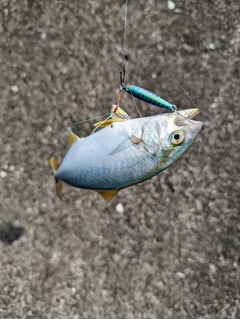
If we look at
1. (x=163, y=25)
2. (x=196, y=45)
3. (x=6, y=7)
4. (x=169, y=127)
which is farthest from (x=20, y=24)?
(x=169, y=127)

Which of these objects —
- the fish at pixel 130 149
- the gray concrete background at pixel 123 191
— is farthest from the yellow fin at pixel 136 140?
the gray concrete background at pixel 123 191

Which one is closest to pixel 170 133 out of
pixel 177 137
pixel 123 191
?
pixel 177 137

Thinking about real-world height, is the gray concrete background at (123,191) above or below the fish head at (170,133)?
below

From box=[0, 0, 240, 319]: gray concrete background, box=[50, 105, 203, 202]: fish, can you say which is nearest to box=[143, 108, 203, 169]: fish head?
box=[50, 105, 203, 202]: fish

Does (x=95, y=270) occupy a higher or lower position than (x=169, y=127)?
lower

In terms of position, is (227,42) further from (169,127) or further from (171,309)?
(171,309)

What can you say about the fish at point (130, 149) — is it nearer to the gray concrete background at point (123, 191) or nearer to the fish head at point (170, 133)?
the fish head at point (170, 133)
